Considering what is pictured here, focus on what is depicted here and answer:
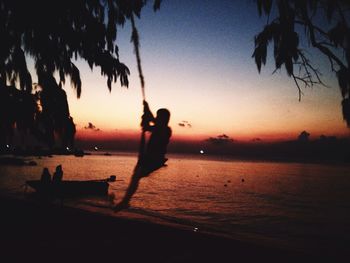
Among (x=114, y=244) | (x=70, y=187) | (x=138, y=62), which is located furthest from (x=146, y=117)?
(x=70, y=187)

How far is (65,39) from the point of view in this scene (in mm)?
3725

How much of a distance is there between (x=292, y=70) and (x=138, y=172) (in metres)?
2.40

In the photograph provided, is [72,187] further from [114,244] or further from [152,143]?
[152,143]

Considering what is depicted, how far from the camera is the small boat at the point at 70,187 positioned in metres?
21.3

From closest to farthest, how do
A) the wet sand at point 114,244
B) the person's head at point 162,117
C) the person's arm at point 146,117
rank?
the person's arm at point 146,117
the person's head at point 162,117
the wet sand at point 114,244

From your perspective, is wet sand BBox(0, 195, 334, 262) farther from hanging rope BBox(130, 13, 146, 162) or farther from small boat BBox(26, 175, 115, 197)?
small boat BBox(26, 175, 115, 197)

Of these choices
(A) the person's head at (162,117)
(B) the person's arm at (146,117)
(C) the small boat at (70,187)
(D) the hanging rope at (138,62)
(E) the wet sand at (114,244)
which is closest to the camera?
(D) the hanging rope at (138,62)

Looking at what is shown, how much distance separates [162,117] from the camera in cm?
430

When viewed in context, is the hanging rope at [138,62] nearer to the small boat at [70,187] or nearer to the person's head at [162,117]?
the person's head at [162,117]

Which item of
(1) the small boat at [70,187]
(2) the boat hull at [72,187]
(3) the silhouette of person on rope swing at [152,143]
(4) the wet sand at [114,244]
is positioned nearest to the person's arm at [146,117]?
(3) the silhouette of person on rope swing at [152,143]

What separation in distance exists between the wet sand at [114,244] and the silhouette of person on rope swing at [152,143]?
3.13 metres

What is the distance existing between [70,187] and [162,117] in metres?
22.9

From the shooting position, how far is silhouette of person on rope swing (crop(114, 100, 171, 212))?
4152 millimetres

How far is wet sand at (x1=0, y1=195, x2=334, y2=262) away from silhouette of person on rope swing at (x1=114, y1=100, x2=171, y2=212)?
3.13 metres
